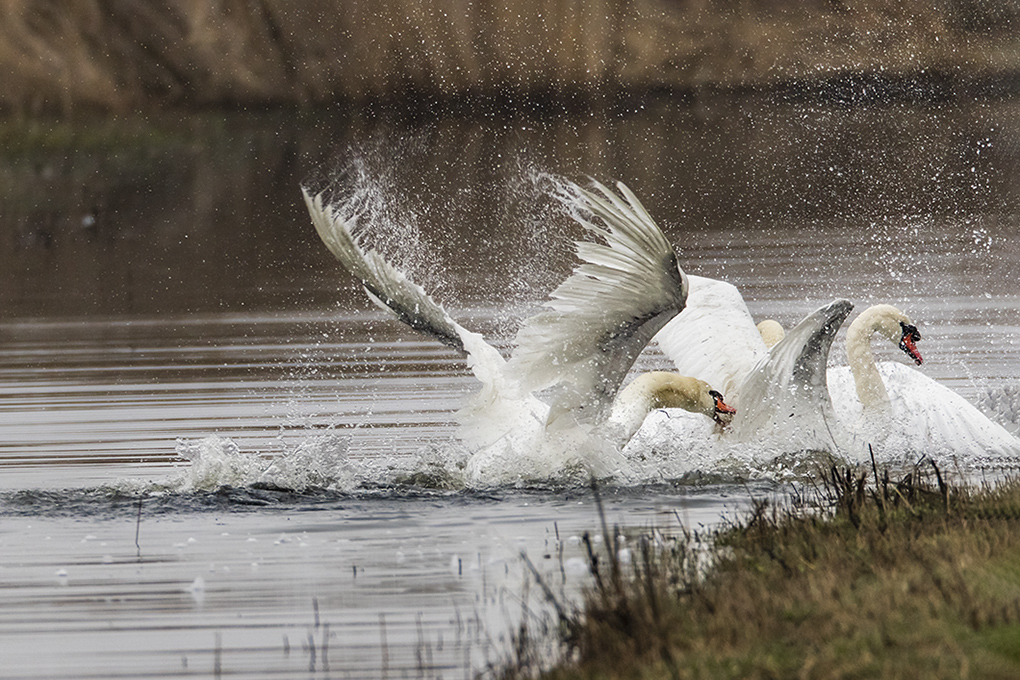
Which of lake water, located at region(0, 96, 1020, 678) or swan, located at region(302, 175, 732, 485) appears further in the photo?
swan, located at region(302, 175, 732, 485)

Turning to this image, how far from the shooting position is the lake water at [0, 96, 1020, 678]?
770 centimetres

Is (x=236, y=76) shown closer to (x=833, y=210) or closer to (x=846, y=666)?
(x=833, y=210)

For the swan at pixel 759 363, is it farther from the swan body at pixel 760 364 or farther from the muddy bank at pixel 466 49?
the muddy bank at pixel 466 49

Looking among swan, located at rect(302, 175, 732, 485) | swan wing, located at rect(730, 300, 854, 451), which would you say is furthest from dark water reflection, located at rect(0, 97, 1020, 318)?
swan wing, located at rect(730, 300, 854, 451)

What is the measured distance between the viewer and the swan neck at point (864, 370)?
11758 millimetres

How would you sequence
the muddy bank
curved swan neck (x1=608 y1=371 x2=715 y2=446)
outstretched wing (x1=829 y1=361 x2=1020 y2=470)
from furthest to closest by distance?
the muddy bank, outstretched wing (x1=829 y1=361 x2=1020 y2=470), curved swan neck (x1=608 y1=371 x2=715 y2=446)

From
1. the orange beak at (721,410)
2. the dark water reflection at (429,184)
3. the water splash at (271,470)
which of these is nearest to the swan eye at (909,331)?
the orange beak at (721,410)

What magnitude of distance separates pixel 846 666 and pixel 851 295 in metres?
14.8

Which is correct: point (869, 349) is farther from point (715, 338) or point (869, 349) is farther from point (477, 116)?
point (477, 116)

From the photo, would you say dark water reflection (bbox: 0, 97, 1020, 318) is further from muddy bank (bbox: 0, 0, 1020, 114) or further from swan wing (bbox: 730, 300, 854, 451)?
swan wing (bbox: 730, 300, 854, 451)

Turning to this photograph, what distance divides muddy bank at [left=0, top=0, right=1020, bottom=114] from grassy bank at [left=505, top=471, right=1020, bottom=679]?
58661 millimetres

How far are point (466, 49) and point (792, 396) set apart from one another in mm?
64047

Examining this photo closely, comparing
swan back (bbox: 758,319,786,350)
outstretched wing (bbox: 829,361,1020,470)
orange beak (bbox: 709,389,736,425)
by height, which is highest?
swan back (bbox: 758,319,786,350)

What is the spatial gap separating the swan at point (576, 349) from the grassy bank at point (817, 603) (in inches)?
67.2
